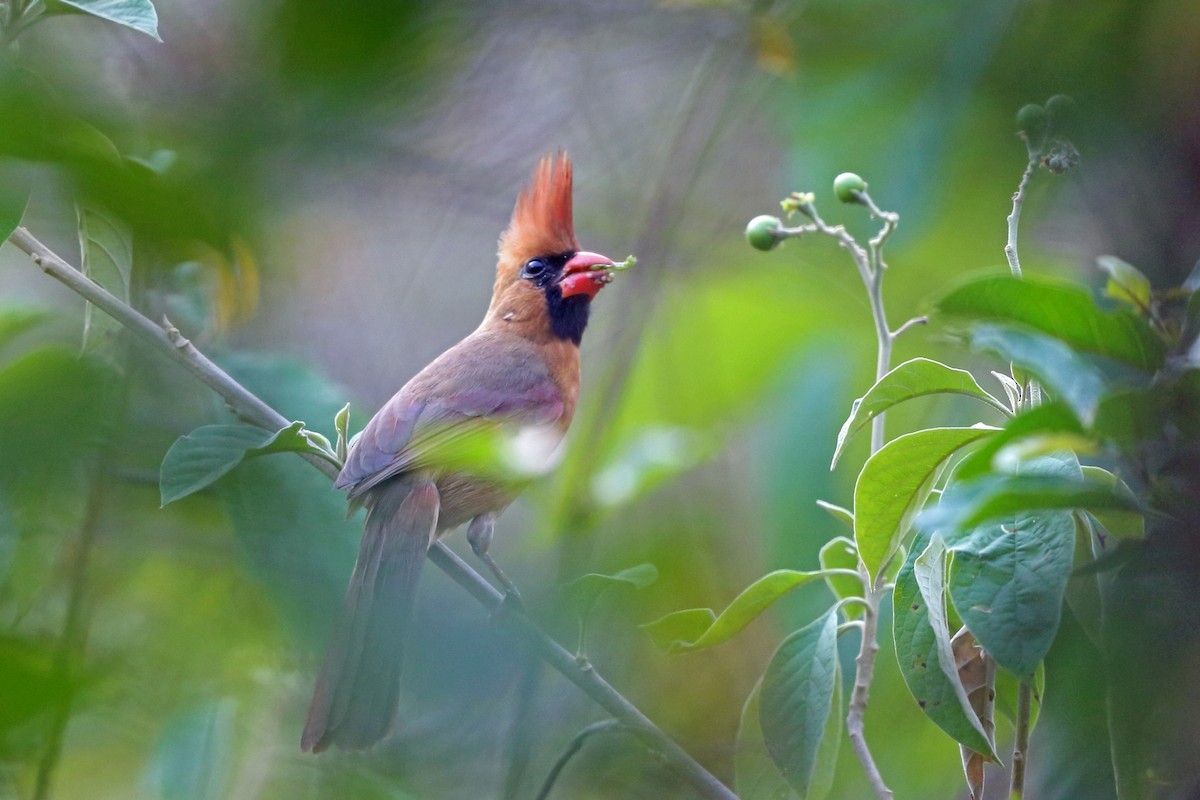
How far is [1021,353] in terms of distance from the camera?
0.98 m

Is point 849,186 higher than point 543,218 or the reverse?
the reverse

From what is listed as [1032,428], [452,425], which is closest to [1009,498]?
[1032,428]

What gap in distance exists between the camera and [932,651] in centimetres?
137

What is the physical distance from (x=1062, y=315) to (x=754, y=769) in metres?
0.98

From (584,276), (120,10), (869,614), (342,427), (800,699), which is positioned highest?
(584,276)

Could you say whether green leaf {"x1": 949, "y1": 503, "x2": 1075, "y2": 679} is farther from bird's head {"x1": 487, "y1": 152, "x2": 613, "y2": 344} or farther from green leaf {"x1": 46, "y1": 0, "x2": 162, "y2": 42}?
bird's head {"x1": 487, "y1": 152, "x2": 613, "y2": 344}

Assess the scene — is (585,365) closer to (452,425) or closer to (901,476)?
(452,425)

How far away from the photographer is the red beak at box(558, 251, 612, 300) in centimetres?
353

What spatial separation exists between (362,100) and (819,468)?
7.21 feet

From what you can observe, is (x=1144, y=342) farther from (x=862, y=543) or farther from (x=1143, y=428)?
(x=862, y=543)

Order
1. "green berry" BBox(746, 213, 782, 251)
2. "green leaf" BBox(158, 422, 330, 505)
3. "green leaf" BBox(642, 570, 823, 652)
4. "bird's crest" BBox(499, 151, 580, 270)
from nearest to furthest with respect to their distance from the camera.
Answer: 1. "green leaf" BBox(158, 422, 330, 505)
2. "green leaf" BBox(642, 570, 823, 652)
3. "green berry" BBox(746, 213, 782, 251)
4. "bird's crest" BBox(499, 151, 580, 270)

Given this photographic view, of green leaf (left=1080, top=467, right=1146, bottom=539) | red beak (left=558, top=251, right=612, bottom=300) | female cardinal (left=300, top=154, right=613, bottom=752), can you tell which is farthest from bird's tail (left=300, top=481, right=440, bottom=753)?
red beak (left=558, top=251, right=612, bottom=300)

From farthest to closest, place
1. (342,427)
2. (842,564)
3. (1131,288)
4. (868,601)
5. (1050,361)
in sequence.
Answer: (342,427) < (842,564) < (868,601) < (1131,288) < (1050,361)

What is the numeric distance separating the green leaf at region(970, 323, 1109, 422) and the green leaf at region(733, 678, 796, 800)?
812 mm
